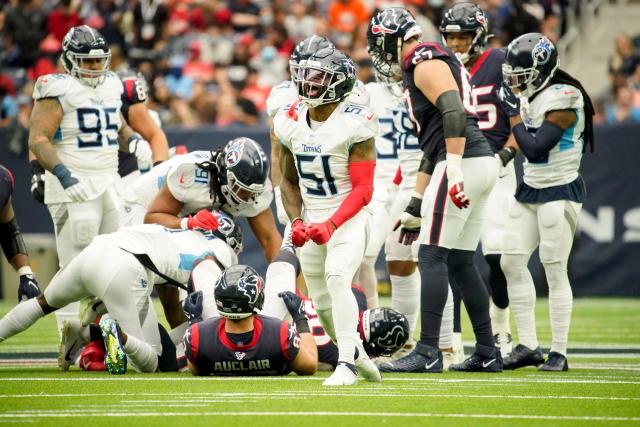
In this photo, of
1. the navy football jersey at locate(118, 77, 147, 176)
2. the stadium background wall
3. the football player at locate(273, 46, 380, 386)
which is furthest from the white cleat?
the stadium background wall

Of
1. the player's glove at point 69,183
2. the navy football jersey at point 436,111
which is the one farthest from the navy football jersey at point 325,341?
the player's glove at point 69,183

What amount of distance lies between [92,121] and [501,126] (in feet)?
9.98

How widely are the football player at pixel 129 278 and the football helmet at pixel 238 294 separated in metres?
0.61

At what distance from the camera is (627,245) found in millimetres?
13453

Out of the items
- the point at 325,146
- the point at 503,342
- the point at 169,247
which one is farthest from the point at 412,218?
the point at 503,342

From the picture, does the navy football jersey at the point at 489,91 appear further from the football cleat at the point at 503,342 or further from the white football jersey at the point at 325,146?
the white football jersey at the point at 325,146

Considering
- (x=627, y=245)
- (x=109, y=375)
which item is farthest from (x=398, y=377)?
(x=627, y=245)

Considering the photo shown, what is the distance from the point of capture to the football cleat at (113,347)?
6.57 metres

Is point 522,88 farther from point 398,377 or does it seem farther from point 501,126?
point 398,377

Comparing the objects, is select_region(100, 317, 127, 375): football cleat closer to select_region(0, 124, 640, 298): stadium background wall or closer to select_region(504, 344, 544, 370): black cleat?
select_region(504, 344, 544, 370): black cleat

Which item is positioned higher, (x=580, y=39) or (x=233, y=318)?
(x=580, y=39)

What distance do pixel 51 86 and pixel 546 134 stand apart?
3692 millimetres

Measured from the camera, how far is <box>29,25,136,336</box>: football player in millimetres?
8562

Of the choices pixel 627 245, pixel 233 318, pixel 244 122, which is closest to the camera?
pixel 233 318
